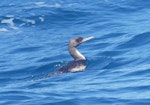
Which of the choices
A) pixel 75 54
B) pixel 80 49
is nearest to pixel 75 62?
pixel 75 54

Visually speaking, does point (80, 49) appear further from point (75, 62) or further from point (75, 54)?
point (75, 62)

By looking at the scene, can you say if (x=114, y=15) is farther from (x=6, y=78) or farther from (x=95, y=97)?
(x=95, y=97)

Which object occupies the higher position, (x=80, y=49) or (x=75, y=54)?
(x=80, y=49)

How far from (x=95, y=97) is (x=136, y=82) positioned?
6.18ft

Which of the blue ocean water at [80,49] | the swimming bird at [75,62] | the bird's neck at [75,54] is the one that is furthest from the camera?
the bird's neck at [75,54]

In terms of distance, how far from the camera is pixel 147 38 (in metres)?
22.4

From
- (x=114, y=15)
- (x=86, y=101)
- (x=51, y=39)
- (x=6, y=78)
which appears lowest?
(x=86, y=101)

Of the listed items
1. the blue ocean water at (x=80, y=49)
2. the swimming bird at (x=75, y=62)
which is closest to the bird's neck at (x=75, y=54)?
the swimming bird at (x=75, y=62)

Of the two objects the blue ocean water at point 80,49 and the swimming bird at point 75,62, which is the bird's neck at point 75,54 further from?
the blue ocean water at point 80,49

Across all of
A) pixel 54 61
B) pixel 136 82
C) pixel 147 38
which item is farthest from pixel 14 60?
pixel 136 82

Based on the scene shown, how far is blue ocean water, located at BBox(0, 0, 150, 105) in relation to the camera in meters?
15.4

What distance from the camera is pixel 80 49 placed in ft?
76.0

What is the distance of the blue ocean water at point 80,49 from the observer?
1539 cm

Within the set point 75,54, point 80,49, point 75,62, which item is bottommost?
point 75,62
